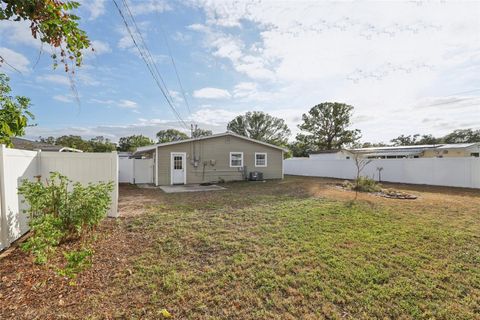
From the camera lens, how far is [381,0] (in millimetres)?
5797

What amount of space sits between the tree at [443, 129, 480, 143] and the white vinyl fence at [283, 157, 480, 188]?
31.9m

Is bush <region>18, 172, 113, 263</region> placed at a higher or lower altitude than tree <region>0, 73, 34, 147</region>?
lower

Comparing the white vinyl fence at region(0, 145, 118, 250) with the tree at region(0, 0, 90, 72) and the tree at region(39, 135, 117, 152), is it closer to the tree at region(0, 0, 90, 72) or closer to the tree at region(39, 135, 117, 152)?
the tree at region(0, 0, 90, 72)

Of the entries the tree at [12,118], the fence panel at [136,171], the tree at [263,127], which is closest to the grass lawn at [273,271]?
the tree at [12,118]

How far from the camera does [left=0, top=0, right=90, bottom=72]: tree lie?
1.89m

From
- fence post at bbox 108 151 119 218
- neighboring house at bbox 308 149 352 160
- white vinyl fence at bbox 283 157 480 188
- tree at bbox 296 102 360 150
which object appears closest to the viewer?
fence post at bbox 108 151 119 218

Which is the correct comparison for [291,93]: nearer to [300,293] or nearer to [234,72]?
[234,72]

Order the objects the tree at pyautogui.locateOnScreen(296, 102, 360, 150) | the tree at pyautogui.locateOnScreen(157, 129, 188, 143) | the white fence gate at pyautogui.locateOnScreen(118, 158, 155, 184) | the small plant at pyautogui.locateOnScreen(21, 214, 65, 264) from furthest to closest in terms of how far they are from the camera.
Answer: the tree at pyautogui.locateOnScreen(157, 129, 188, 143) < the tree at pyautogui.locateOnScreen(296, 102, 360, 150) < the white fence gate at pyautogui.locateOnScreen(118, 158, 155, 184) < the small plant at pyautogui.locateOnScreen(21, 214, 65, 264)

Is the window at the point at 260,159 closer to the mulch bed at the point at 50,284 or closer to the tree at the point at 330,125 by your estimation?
the mulch bed at the point at 50,284

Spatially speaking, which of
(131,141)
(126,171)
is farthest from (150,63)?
(131,141)

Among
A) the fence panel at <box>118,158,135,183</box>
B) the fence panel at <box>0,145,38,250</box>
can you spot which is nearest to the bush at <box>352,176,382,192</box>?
the fence panel at <box>0,145,38,250</box>

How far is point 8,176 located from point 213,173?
11.0 metres

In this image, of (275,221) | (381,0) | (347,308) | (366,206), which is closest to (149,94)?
(275,221)

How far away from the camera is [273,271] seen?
3.06 metres
